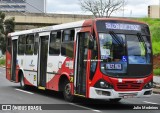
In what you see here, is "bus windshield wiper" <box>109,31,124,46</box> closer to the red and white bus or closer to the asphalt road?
the red and white bus

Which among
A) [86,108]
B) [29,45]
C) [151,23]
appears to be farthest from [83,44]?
[151,23]

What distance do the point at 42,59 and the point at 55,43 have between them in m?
1.56

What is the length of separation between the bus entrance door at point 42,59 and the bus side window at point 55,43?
555 millimetres

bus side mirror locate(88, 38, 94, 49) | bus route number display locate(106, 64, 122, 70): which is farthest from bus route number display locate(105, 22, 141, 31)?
bus route number display locate(106, 64, 122, 70)

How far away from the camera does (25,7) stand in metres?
75.1

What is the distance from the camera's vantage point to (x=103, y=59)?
1358 centimetres

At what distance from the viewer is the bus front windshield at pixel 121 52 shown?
13609 mm

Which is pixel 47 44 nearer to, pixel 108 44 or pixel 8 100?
pixel 8 100

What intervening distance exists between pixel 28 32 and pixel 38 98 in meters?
4.34

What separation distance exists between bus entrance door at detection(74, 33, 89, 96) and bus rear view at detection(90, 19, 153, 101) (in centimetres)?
61

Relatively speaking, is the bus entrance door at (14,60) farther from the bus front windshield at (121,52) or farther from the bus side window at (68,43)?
the bus front windshield at (121,52)

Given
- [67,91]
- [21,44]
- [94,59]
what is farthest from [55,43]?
[21,44]

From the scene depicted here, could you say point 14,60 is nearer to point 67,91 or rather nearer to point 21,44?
point 21,44

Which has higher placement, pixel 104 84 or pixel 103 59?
pixel 103 59
